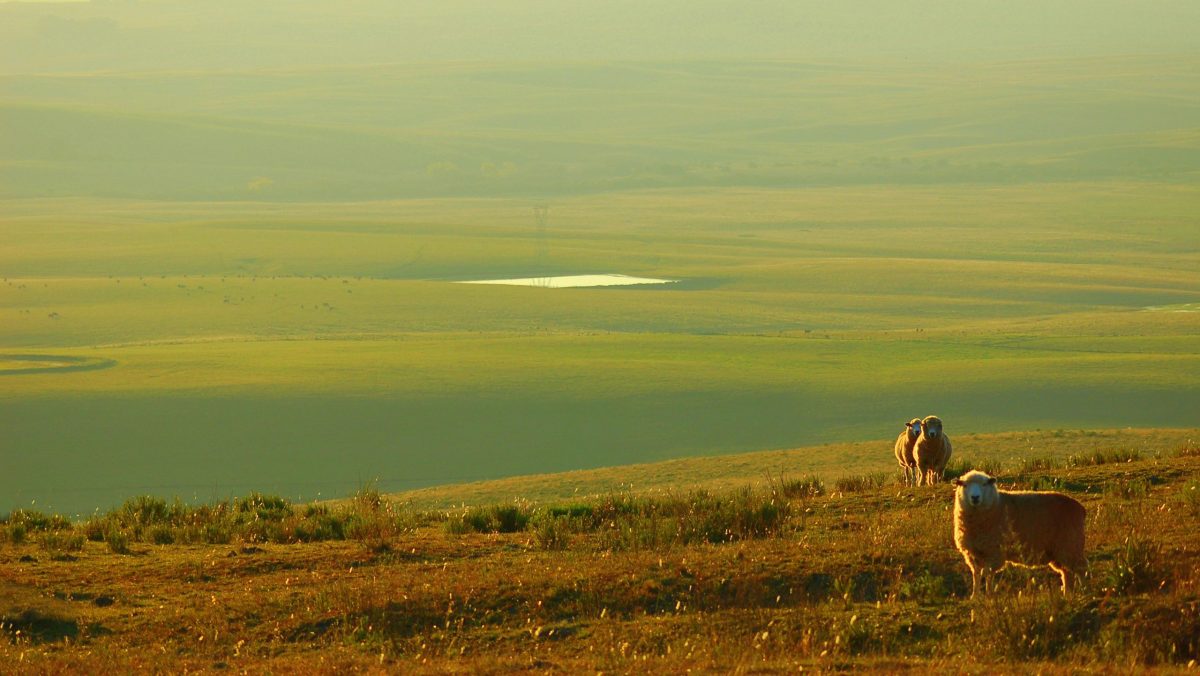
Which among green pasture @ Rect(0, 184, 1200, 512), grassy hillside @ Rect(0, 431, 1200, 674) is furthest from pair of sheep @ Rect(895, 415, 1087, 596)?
green pasture @ Rect(0, 184, 1200, 512)

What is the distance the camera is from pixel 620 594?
31.7 ft

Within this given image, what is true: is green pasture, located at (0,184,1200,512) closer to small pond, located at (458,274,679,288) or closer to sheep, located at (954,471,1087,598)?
small pond, located at (458,274,679,288)

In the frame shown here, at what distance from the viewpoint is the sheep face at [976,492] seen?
8812mm

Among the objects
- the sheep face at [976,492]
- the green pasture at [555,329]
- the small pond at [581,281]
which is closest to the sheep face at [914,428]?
the sheep face at [976,492]

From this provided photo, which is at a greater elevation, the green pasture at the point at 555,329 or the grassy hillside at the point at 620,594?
the green pasture at the point at 555,329

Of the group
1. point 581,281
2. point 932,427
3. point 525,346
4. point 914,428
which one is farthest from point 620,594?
point 581,281

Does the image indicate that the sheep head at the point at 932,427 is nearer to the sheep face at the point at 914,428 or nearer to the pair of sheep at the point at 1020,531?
the sheep face at the point at 914,428

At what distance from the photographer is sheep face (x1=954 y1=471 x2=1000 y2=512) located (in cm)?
881

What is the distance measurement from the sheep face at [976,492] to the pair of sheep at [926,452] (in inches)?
204

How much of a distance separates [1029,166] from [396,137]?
7775 centimetres

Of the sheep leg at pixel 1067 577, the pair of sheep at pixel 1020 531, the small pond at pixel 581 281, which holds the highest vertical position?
the small pond at pixel 581 281

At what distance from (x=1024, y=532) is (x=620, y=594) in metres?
2.56

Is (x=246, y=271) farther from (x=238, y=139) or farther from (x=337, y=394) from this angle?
(x=238, y=139)

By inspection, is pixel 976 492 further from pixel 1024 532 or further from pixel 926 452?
pixel 926 452
